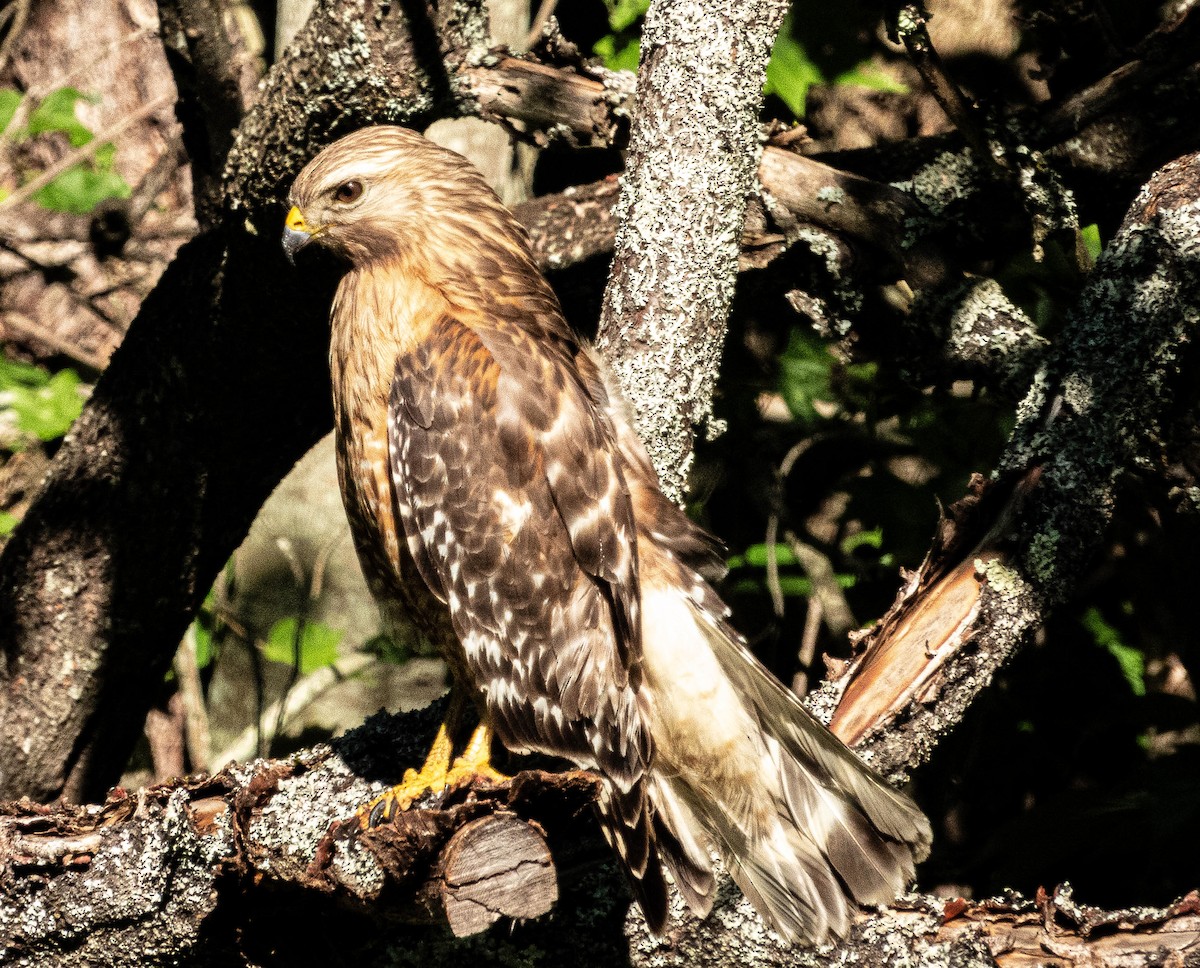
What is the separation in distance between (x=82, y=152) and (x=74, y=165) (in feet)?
0.24

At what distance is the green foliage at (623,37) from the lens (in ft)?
11.9

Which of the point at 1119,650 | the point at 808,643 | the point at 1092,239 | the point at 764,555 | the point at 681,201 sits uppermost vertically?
the point at 681,201

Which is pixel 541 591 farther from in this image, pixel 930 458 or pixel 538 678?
pixel 930 458

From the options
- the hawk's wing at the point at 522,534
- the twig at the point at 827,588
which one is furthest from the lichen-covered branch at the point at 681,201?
the twig at the point at 827,588

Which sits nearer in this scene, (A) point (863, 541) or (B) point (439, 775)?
(B) point (439, 775)

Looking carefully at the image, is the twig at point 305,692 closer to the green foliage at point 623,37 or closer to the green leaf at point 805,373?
the green leaf at point 805,373

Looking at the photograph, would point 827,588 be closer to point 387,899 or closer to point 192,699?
point 387,899

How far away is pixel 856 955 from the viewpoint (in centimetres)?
213

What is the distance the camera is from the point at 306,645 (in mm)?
4590

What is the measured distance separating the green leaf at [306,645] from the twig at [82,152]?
6.60 feet

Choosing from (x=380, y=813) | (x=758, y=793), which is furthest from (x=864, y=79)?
(x=380, y=813)

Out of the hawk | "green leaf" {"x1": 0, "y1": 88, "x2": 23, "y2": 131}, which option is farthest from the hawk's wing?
"green leaf" {"x1": 0, "y1": 88, "x2": 23, "y2": 131}

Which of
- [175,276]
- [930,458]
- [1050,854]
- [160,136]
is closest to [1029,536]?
[930,458]

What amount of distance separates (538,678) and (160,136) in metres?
4.30
